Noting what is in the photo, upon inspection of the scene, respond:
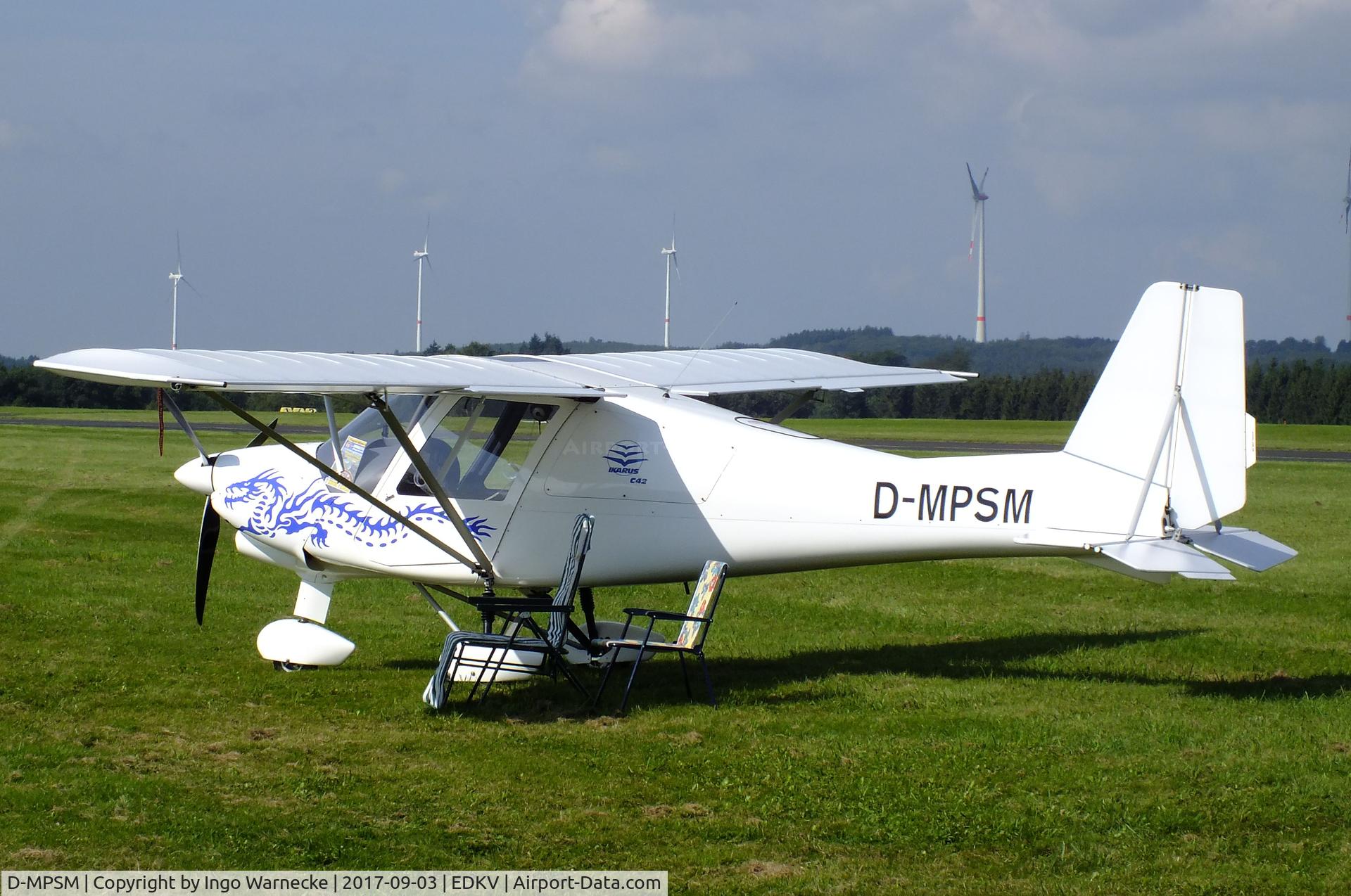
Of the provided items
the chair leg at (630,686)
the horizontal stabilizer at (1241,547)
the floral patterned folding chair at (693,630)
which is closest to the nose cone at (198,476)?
the floral patterned folding chair at (693,630)

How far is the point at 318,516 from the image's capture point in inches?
344

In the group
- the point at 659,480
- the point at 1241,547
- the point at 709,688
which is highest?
the point at 659,480

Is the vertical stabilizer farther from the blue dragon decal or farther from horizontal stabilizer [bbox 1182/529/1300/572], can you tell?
the blue dragon decal

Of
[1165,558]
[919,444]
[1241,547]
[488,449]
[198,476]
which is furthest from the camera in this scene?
[919,444]

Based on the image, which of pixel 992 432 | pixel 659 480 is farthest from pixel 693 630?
pixel 992 432

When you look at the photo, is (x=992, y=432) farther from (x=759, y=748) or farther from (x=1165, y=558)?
(x=759, y=748)

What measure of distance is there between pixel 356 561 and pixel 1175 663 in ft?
18.8

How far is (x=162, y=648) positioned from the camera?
30.8 ft

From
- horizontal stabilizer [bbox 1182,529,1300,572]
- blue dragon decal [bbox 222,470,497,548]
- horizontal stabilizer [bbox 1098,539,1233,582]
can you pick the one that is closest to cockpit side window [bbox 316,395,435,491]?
blue dragon decal [bbox 222,470,497,548]

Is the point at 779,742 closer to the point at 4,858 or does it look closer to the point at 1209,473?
the point at 1209,473

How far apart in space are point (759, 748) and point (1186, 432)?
10.2 ft

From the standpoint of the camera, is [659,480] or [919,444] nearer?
[659,480]

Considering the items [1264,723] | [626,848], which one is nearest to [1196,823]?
[1264,723]

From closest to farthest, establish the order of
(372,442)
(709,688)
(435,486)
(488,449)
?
1. (709,688)
2. (435,486)
3. (488,449)
4. (372,442)
